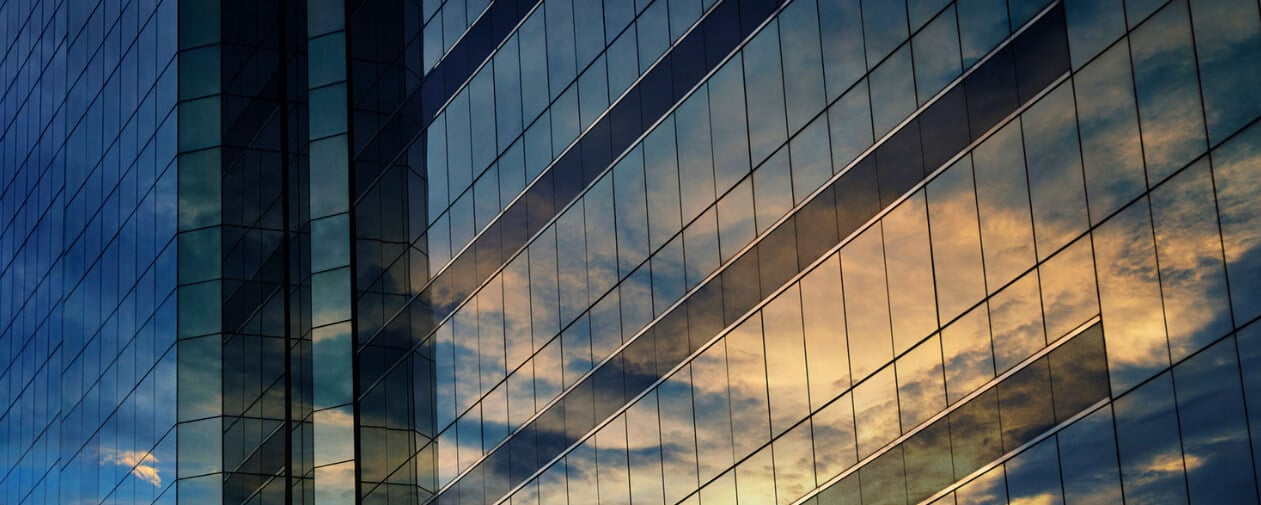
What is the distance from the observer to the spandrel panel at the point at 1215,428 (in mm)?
20609

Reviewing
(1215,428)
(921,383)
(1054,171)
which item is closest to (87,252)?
(921,383)

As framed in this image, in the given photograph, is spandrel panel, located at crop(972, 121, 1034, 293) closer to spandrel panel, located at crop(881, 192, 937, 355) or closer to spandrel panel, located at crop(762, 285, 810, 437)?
spandrel panel, located at crop(881, 192, 937, 355)

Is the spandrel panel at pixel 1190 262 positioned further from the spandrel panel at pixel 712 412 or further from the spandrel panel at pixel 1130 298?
the spandrel panel at pixel 712 412

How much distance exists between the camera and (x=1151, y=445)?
21.7m

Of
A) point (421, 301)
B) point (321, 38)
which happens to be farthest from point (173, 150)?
point (421, 301)

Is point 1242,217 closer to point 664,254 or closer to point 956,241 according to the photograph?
point 956,241

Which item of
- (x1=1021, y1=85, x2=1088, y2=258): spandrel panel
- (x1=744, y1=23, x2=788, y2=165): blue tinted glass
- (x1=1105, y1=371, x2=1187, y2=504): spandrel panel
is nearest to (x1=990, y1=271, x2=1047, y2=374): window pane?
(x1=1021, y1=85, x2=1088, y2=258): spandrel panel

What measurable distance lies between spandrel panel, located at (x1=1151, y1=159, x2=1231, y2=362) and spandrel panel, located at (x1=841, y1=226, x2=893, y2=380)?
5.73 meters

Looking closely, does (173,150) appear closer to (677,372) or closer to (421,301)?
(421,301)

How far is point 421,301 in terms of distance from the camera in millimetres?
40812

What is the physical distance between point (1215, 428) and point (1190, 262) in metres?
2.59

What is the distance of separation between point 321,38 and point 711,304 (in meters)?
21.7

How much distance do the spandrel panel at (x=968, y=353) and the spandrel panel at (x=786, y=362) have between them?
140 inches

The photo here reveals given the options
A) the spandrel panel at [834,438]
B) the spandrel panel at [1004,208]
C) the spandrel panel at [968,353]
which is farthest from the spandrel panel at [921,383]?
the spandrel panel at [1004,208]
